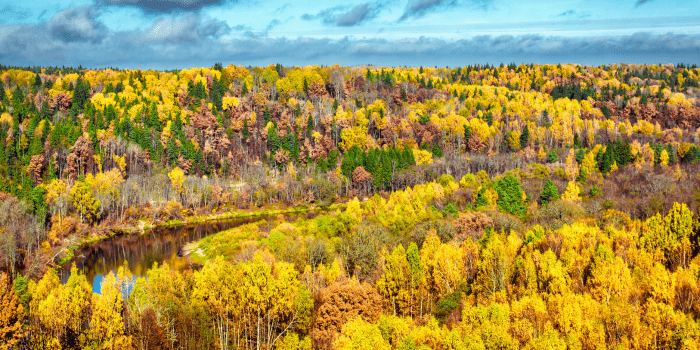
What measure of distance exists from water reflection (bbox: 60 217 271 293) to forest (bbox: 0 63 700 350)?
10.1 ft

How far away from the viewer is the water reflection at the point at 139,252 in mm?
69262

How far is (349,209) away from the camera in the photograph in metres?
83.1

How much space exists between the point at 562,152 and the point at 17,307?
5192 inches

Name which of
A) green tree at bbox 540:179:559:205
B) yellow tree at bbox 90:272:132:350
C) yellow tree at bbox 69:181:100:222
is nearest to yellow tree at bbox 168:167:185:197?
yellow tree at bbox 69:181:100:222

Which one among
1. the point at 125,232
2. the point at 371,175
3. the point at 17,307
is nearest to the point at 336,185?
the point at 371,175

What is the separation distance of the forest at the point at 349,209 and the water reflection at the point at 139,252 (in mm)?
3089

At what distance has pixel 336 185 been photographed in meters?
121

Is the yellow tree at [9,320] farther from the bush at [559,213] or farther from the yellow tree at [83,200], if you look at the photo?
the bush at [559,213]

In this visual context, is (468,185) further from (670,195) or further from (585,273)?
(585,273)

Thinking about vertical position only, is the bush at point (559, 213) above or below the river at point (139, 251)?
above

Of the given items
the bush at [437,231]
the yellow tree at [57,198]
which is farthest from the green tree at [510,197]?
the yellow tree at [57,198]

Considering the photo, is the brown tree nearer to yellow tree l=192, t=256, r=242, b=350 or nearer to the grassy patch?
yellow tree l=192, t=256, r=242, b=350

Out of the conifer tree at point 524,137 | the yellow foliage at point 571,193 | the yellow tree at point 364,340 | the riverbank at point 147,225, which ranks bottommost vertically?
the riverbank at point 147,225

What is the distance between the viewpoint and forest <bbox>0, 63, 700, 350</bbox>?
1497 inches
